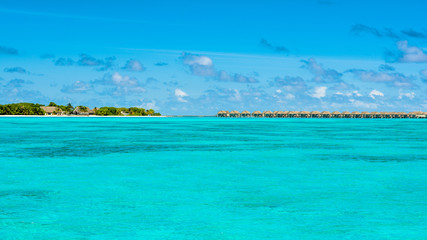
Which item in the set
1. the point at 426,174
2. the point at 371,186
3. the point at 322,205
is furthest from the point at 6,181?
the point at 426,174

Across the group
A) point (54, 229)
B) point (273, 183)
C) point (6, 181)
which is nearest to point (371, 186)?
point (273, 183)

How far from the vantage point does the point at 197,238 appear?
13.1 m

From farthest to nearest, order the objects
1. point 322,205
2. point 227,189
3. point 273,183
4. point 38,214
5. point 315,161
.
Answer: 1. point 315,161
2. point 273,183
3. point 227,189
4. point 322,205
5. point 38,214

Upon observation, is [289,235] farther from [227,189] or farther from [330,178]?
[330,178]

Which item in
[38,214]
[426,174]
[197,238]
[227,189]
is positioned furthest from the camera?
[426,174]

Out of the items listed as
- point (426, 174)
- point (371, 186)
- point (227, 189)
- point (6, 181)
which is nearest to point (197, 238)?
point (227, 189)

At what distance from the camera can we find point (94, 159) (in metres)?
31.9

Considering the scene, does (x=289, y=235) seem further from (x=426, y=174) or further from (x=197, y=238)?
(x=426, y=174)

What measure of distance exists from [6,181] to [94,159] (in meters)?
9.86

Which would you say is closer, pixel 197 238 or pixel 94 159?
pixel 197 238

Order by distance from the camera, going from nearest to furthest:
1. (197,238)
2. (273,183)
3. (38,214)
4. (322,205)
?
(197,238), (38,214), (322,205), (273,183)

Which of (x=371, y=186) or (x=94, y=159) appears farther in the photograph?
(x=94, y=159)

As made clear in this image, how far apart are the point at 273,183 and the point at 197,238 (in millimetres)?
9502

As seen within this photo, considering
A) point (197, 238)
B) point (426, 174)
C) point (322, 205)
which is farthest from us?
point (426, 174)
